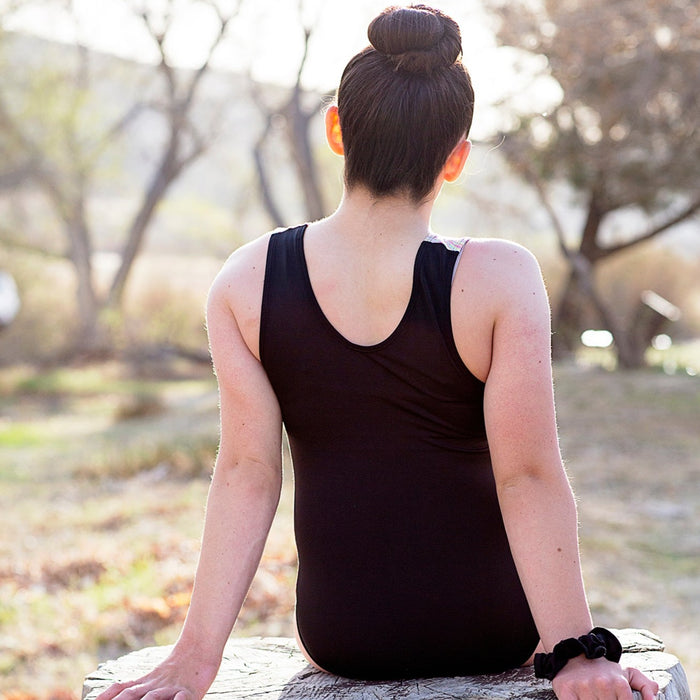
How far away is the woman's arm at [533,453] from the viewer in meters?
1.64

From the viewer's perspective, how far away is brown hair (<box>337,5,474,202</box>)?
5.29ft

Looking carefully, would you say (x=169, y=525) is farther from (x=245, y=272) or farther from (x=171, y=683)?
(x=245, y=272)

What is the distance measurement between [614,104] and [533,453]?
885cm

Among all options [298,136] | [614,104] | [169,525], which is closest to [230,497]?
[169,525]

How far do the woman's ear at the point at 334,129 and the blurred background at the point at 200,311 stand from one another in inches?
3.2

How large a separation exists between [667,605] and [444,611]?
4.12 meters

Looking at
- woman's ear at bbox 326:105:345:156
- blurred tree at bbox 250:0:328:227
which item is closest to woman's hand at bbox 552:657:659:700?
woman's ear at bbox 326:105:345:156

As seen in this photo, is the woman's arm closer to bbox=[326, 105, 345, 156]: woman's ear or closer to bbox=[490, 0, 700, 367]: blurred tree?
bbox=[326, 105, 345, 156]: woman's ear

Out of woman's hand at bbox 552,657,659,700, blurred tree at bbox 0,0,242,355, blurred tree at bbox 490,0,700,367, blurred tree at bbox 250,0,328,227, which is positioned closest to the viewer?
woman's hand at bbox 552,657,659,700

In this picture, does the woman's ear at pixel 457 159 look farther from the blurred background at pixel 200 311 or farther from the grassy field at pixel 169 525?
the grassy field at pixel 169 525

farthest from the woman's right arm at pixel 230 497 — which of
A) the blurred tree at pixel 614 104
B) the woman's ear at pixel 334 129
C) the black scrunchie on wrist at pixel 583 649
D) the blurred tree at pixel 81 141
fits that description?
the blurred tree at pixel 81 141

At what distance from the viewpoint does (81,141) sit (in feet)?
70.3

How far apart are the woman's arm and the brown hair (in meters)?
0.22

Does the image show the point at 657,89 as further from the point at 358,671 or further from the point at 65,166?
the point at 65,166
